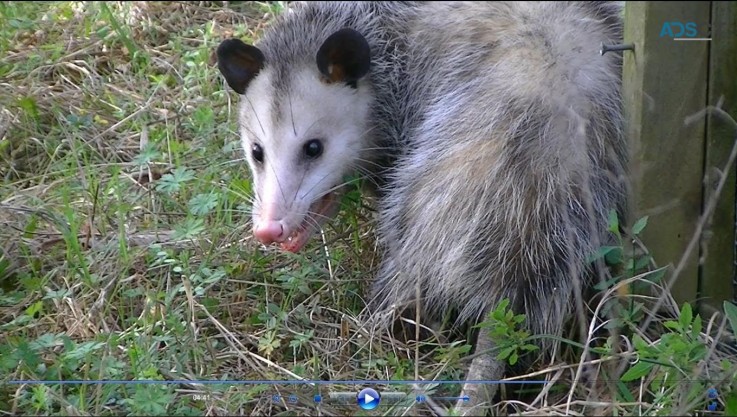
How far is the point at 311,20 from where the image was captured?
3012 millimetres

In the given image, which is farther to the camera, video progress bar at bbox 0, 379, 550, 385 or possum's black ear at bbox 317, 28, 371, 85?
possum's black ear at bbox 317, 28, 371, 85

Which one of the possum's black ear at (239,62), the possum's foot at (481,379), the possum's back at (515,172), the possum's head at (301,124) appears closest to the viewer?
the possum's foot at (481,379)

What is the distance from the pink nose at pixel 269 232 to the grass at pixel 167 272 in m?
0.15

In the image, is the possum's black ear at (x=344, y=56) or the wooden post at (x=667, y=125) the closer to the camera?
the wooden post at (x=667, y=125)

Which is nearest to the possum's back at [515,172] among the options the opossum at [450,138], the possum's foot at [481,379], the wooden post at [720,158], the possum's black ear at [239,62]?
the opossum at [450,138]

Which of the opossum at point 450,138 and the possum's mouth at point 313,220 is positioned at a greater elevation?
the opossum at point 450,138

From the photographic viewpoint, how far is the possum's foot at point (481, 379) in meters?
2.07

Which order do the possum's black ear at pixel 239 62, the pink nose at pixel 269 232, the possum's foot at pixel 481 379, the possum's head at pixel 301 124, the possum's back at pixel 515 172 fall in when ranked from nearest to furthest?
the possum's foot at pixel 481 379 < the possum's back at pixel 515 172 < the pink nose at pixel 269 232 < the possum's head at pixel 301 124 < the possum's black ear at pixel 239 62

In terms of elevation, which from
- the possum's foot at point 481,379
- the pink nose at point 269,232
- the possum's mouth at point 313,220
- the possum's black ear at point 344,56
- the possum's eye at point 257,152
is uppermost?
the possum's black ear at point 344,56

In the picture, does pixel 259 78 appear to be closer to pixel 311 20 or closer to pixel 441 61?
pixel 311 20

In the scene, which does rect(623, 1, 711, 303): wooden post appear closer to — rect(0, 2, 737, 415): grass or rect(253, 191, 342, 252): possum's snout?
rect(0, 2, 737, 415): grass

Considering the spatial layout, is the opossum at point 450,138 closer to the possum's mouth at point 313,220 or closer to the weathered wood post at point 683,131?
the possum's mouth at point 313,220

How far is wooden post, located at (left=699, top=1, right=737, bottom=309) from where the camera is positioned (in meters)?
2.11

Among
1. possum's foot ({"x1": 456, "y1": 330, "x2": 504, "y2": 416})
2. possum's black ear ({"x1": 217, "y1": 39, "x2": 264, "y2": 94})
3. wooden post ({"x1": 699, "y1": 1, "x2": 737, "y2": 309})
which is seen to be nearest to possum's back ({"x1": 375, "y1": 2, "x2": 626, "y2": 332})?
possum's foot ({"x1": 456, "y1": 330, "x2": 504, "y2": 416})
